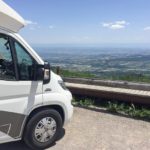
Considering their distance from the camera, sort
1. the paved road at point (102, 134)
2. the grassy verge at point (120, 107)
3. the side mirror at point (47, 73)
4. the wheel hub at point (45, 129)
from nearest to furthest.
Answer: the side mirror at point (47, 73) < the wheel hub at point (45, 129) < the paved road at point (102, 134) < the grassy verge at point (120, 107)

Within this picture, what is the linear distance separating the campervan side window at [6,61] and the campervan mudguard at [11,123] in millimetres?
589

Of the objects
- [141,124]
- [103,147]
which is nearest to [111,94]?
[141,124]

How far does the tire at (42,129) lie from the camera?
6055 mm

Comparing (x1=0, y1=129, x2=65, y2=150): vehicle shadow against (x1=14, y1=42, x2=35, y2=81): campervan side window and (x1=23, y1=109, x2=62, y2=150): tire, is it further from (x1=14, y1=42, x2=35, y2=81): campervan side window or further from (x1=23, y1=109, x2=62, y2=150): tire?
(x1=14, y1=42, x2=35, y2=81): campervan side window

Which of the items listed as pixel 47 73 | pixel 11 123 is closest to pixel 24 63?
pixel 47 73

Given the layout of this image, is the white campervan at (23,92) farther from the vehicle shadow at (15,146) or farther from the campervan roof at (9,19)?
the vehicle shadow at (15,146)

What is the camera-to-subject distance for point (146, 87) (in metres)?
11.4

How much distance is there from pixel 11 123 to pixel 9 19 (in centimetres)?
168

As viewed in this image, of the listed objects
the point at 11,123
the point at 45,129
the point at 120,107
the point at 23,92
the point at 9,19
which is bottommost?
the point at 120,107

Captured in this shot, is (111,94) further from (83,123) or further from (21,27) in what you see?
(21,27)

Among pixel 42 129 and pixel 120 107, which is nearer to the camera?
pixel 42 129

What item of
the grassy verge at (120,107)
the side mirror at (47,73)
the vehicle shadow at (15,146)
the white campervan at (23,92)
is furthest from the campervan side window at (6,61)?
the grassy verge at (120,107)

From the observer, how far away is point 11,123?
18.9ft

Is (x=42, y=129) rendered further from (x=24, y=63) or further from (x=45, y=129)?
(x=24, y=63)
